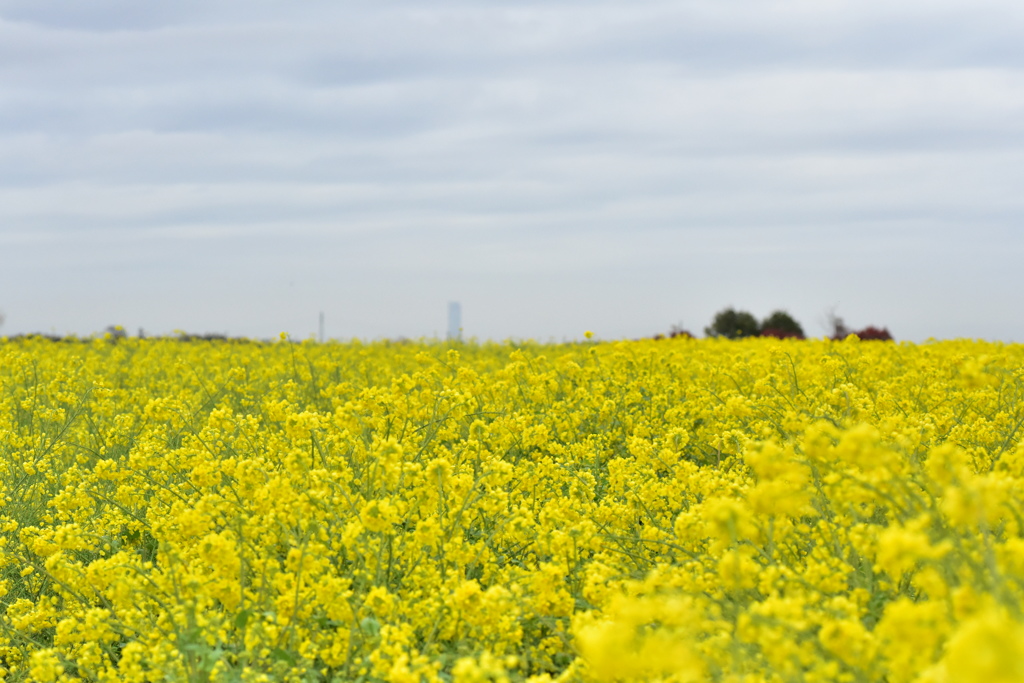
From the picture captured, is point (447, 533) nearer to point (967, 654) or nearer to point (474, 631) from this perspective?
point (474, 631)

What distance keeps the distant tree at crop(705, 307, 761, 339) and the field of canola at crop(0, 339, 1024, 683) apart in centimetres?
2060

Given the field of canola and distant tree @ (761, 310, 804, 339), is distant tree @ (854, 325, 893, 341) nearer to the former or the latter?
distant tree @ (761, 310, 804, 339)

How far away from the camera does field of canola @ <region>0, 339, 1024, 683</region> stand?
2.13m

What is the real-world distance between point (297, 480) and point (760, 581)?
1965 mm

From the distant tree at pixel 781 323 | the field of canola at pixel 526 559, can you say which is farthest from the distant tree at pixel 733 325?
the field of canola at pixel 526 559

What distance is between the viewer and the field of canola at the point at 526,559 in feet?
6.98

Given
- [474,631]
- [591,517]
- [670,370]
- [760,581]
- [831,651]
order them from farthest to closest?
[670,370], [591,517], [474,631], [760,581], [831,651]

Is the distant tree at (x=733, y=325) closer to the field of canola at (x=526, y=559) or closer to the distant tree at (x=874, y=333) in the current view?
the distant tree at (x=874, y=333)

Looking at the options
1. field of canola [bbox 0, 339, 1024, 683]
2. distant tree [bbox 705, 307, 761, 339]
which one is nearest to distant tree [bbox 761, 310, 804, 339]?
distant tree [bbox 705, 307, 761, 339]

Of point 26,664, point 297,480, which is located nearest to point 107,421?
point 26,664

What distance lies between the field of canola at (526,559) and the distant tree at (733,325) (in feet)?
67.6

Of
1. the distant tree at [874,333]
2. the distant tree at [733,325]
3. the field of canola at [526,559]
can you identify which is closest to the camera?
the field of canola at [526,559]

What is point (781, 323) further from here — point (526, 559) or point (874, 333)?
point (526, 559)

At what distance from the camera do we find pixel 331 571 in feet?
10.9
